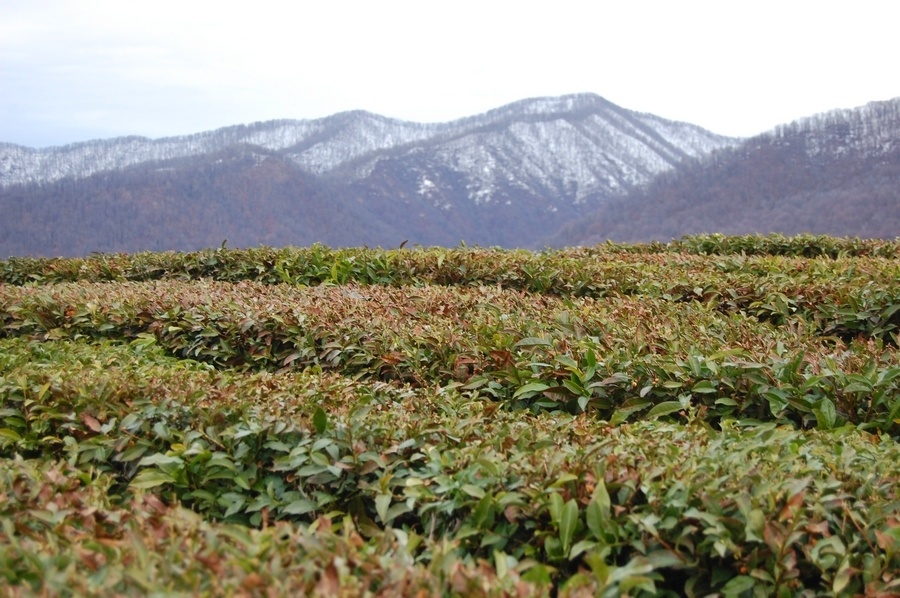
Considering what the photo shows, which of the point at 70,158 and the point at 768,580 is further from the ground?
the point at 70,158

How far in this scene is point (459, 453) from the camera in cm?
225

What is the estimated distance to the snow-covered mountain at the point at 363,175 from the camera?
99.6 feet

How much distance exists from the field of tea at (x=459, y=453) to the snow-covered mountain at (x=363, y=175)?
891cm

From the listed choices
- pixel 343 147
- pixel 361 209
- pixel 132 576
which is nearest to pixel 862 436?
pixel 132 576

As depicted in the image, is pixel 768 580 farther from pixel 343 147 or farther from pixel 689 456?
pixel 343 147

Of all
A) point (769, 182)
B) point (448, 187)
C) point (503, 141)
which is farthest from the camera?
point (503, 141)

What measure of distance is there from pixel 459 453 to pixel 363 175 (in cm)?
5226

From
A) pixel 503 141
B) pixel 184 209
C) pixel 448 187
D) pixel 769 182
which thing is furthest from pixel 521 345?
pixel 503 141

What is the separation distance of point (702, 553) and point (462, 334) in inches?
83.3

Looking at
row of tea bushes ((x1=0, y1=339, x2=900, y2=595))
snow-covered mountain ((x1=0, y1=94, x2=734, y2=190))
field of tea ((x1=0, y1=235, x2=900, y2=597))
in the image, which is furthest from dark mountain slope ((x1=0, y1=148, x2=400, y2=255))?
row of tea bushes ((x1=0, y1=339, x2=900, y2=595))

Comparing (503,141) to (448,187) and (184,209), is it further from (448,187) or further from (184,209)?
(184,209)

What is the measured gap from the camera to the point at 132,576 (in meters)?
1.37

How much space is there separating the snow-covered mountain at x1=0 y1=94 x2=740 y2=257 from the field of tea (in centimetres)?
891

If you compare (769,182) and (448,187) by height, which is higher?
(448,187)
